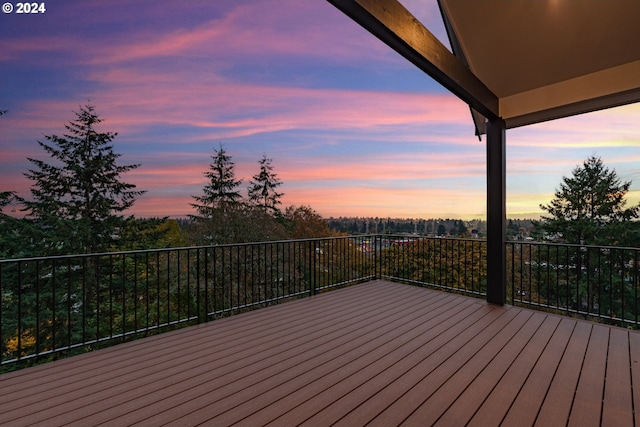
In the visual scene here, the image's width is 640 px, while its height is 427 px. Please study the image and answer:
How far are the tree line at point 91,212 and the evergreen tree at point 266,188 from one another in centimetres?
133

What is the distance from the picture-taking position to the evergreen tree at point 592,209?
12.8m

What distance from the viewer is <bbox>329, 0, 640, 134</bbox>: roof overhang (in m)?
2.59

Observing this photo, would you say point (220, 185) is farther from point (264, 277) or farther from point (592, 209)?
point (592, 209)

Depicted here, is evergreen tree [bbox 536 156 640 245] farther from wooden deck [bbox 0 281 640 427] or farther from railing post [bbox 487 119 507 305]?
wooden deck [bbox 0 281 640 427]

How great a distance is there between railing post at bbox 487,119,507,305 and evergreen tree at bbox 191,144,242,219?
1211 centimetres

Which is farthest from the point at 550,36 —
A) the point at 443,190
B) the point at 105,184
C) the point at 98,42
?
the point at 105,184

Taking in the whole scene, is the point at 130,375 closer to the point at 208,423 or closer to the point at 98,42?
the point at 208,423

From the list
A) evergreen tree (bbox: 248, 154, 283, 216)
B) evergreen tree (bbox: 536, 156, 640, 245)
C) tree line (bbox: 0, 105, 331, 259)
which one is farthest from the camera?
evergreen tree (bbox: 248, 154, 283, 216)

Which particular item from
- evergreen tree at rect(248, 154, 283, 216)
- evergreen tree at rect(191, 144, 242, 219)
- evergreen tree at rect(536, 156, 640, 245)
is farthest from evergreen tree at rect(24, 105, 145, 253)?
evergreen tree at rect(536, 156, 640, 245)

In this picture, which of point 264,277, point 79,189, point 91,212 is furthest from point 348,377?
point 79,189


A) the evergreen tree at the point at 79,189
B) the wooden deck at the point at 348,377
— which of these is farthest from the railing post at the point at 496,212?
the evergreen tree at the point at 79,189

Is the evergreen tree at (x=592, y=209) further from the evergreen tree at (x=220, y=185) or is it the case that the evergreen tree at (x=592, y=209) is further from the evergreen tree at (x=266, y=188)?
the evergreen tree at (x=220, y=185)

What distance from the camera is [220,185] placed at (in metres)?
15.0

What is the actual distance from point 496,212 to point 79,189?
48.2 ft
